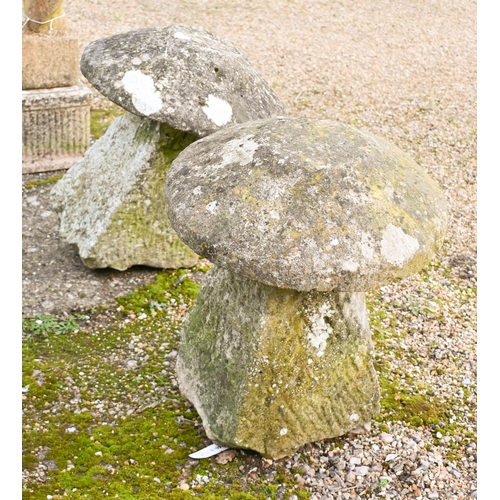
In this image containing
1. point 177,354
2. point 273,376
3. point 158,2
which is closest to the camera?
point 273,376

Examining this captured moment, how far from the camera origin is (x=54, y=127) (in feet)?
24.0

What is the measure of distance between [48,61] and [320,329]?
179 inches

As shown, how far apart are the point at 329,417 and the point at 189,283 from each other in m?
2.01

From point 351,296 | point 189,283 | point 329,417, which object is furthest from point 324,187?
point 189,283

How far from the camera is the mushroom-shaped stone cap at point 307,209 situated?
10.7 ft

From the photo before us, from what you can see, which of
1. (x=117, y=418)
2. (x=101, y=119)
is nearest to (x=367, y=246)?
(x=117, y=418)

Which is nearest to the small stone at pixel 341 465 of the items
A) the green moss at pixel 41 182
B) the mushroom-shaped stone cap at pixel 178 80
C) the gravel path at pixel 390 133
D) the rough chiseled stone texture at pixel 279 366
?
the gravel path at pixel 390 133

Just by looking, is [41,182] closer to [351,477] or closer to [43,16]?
[43,16]

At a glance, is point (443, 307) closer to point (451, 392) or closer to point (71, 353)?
point (451, 392)

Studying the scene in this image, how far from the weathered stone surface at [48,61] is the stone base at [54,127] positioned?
0.09 m

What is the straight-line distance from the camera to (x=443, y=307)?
5836 millimetres

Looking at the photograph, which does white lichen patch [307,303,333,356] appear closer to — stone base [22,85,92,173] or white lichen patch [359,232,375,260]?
white lichen patch [359,232,375,260]

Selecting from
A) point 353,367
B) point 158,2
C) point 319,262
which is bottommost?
point 158,2

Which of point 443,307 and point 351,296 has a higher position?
point 351,296
